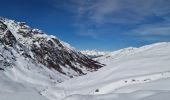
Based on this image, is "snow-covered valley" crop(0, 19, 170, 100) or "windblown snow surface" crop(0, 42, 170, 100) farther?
"snow-covered valley" crop(0, 19, 170, 100)

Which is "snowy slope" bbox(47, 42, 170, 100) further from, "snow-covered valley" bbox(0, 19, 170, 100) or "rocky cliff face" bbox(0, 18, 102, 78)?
"rocky cliff face" bbox(0, 18, 102, 78)

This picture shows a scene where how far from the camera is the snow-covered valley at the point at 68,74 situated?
1595 cm

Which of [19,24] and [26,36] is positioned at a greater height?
[19,24]

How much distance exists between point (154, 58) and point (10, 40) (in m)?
77.7

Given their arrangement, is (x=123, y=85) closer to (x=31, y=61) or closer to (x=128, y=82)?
(x=128, y=82)

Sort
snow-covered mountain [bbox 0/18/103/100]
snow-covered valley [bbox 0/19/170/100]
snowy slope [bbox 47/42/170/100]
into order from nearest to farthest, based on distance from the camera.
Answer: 1. snowy slope [bbox 47/42/170/100]
2. snow-covered valley [bbox 0/19/170/100]
3. snow-covered mountain [bbox 0/18/103/100]

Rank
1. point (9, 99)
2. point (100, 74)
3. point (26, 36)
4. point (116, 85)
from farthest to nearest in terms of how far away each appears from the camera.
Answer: point (26, 36)
point (100, 74)
point (9, 99)
point (116, 85)

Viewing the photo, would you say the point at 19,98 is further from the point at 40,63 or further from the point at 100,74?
the point at 40,63

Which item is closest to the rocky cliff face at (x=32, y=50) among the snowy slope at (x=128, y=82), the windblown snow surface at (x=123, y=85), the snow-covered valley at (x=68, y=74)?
the snow-covered valley at (x=68, y=74)

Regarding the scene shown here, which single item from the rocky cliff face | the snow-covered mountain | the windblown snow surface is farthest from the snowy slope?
the rocky cliff face

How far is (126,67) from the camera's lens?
25.6 m

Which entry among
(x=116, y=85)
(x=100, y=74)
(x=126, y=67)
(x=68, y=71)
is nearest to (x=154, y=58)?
(x=126, y=67)

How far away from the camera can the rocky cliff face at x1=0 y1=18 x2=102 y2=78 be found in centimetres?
8925

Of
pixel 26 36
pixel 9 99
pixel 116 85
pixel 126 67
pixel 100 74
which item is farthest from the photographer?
pixel 26 36
